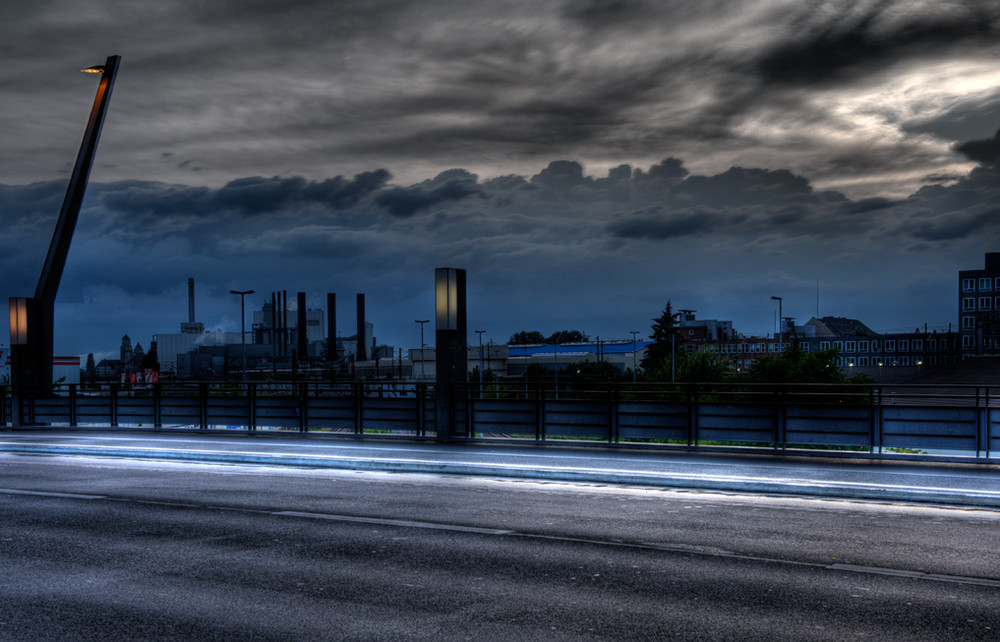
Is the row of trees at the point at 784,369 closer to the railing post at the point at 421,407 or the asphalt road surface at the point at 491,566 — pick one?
the railing post at the point at 421,407

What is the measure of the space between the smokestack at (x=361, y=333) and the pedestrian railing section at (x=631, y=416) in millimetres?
100384

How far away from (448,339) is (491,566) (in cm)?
1307

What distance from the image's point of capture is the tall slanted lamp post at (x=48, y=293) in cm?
2962

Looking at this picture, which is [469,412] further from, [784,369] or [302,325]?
[302,325]

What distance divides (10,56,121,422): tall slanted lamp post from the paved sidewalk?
280 inches

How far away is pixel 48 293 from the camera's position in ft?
99.2

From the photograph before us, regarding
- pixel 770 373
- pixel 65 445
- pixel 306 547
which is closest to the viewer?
pixel 306 547

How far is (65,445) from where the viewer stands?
22359mm

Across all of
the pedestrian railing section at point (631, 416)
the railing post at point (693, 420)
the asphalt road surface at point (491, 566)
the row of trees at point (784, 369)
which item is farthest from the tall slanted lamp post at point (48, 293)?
the row of trees at point (784, 369)

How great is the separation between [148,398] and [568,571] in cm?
2291

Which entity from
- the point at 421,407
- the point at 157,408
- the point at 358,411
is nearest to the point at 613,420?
the point at 421,407

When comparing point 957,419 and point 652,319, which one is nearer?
point 957,419

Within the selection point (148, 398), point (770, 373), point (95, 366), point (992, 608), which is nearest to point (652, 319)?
point (770, 373)

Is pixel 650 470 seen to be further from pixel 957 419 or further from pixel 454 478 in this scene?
pixel 957 419
